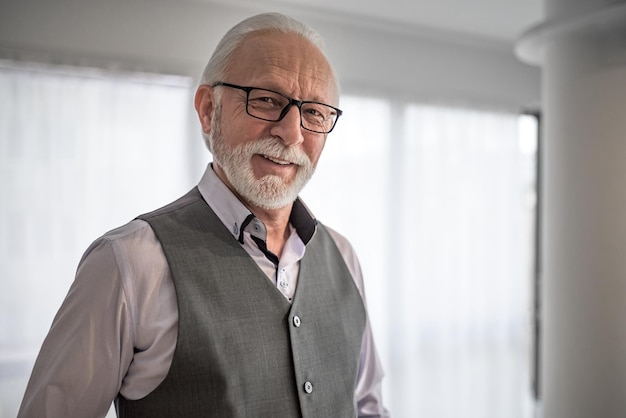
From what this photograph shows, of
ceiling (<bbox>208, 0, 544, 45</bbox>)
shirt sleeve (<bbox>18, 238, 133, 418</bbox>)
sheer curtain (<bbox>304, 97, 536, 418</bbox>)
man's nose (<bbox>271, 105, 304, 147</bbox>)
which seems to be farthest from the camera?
sheer curtain (<bbox>304, 97, 536, 418</bbox>)

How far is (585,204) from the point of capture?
7.99ft

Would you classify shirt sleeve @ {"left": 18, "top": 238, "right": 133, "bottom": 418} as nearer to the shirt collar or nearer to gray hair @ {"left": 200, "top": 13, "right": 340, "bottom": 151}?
the shirt collar

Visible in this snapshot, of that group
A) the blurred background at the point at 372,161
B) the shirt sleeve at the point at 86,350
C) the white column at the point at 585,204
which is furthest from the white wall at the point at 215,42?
the shirt sleeve at the point at 86,350

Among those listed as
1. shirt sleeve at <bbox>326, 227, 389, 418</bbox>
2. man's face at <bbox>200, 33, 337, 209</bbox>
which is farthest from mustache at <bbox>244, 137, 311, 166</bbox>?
shirt sleeve at <bbox>326, 227, 389, 418</bbox>

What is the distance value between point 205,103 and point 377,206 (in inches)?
104

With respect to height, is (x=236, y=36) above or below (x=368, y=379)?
above

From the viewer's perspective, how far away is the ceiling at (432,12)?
10.5 ft

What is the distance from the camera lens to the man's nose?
1.12m

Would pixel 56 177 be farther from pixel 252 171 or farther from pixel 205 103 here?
pixel 252 171

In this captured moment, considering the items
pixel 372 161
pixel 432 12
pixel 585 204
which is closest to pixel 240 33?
pixel 585 204

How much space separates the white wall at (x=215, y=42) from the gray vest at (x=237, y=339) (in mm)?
2005

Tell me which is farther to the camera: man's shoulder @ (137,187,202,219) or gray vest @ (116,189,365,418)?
man's shoulder @ (137,187,202,219)

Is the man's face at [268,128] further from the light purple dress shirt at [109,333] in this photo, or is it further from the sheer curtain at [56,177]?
the sheer curtain at [56,177]

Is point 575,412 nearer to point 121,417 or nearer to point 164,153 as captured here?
point 121,417
